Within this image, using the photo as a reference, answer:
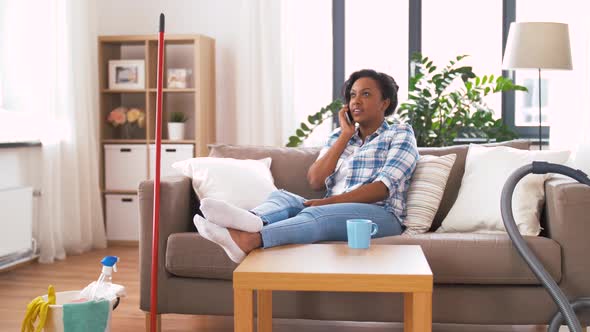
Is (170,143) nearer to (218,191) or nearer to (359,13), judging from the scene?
(359,13)

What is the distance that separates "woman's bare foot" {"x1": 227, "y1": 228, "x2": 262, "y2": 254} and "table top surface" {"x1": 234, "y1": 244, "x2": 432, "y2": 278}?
0.08ft

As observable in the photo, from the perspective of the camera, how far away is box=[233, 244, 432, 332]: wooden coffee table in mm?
2102

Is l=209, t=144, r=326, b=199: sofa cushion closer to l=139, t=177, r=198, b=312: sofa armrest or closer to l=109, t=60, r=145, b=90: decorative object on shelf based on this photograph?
l=139, t=177, r=198, b=312: sofa armrest

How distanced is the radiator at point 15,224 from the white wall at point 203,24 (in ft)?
5.12

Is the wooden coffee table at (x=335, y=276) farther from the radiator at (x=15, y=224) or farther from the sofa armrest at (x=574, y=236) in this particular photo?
the radiator at (x=15, y=224)

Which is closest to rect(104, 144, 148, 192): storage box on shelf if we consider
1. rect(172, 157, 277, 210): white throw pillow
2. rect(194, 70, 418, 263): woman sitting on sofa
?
rect(172, 157, 277, 210): white throw pillow

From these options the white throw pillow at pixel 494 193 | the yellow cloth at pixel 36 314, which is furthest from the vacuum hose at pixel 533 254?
the yellow cloth at pixel 36 314

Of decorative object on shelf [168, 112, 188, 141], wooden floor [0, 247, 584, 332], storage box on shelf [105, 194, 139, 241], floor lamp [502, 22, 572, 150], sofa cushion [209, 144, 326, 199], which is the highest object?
floor lamp [502, 22, 572, 150]

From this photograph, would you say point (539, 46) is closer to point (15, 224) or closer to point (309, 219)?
point (309, 219)

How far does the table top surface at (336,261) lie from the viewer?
2135mm

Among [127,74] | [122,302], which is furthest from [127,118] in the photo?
[122,302]

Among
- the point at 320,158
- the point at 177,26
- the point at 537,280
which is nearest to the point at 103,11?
the point at 177,26

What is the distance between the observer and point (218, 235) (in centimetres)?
235

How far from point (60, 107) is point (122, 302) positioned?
1744mm
